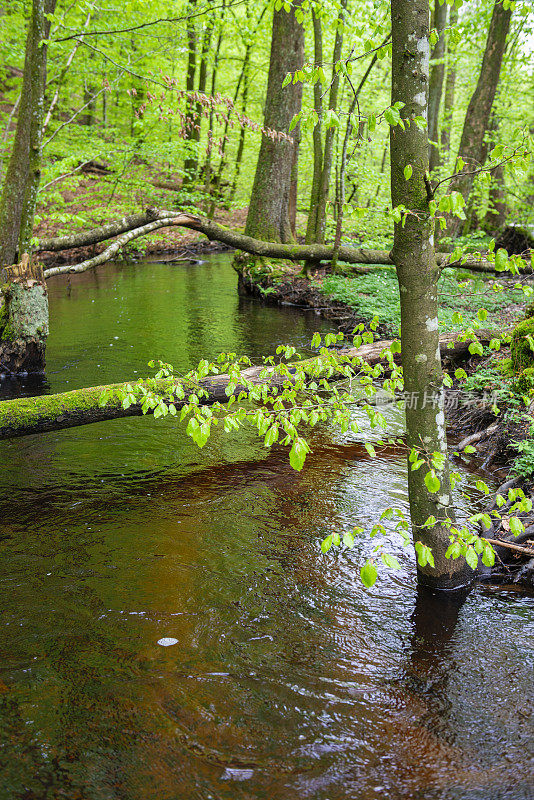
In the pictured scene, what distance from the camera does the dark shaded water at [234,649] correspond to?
2.42 m

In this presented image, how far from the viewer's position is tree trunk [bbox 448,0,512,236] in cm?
1273

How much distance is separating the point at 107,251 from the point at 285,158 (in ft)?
26.5

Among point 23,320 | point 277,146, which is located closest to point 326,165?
point 277,146

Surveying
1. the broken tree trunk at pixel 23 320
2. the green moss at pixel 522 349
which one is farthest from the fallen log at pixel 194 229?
the green moss at pixel 522 349

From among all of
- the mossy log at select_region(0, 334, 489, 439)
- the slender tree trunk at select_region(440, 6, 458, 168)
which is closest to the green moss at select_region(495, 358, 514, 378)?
the mossy log at select_region(0, 334, 489, 439)

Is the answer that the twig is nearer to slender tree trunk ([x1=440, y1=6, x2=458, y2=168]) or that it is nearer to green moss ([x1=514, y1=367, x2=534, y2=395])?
green moss ([x1=514, y1=367, x2=534, y2=395])

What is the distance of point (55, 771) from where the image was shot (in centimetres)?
239

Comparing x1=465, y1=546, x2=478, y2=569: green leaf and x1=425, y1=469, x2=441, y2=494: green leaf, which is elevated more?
x1=425, y1=469, x2=441, y2=494: green leaf

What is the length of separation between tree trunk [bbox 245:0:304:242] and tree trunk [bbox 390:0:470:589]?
442 inches

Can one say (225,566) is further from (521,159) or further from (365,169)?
(365,169)

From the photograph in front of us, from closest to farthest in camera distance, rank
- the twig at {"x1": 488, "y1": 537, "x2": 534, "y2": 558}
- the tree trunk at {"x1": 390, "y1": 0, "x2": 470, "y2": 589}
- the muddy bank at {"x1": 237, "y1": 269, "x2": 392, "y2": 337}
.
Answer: the tree trunk at {"x1": 390, "y1": 0, "x2": 470, "y2": 589}, the twig at {"x1": 488, "y1": 537, "x2": 534, "y2": 558}, the muddy bank at {"x1": 237, "y1": 269, "x2": 392, "y2": 337}

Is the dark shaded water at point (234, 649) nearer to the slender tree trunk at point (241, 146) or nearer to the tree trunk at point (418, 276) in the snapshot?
the tree trunk at point (418, 276)

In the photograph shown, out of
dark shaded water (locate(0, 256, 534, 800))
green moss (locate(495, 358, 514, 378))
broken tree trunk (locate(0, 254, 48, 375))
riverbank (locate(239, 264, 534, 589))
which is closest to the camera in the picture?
dark shaded water (locate(0, 256, 534, 800))

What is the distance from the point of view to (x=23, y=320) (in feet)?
26.9
